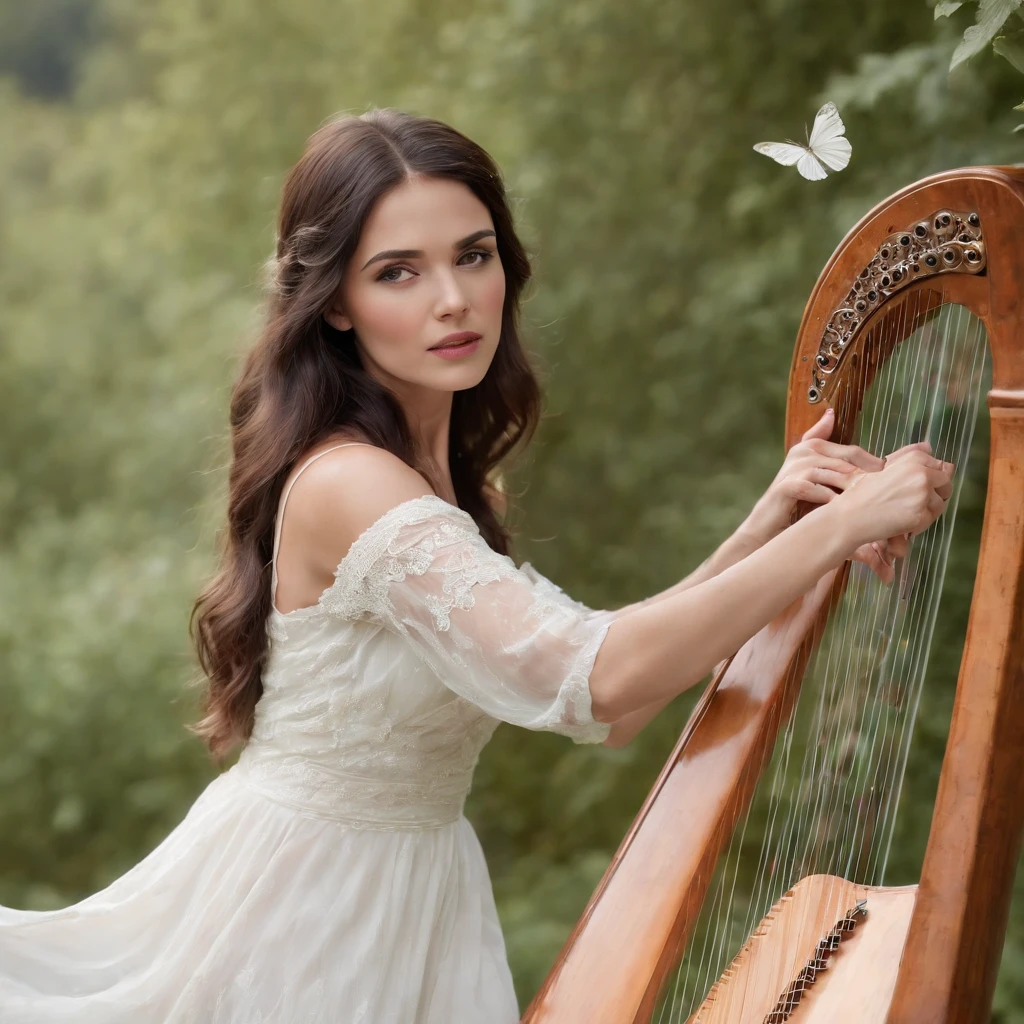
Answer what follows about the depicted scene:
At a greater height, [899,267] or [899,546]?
[899,267]

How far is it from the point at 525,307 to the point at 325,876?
2217 millimetres

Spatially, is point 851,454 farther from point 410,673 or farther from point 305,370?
point 305,370

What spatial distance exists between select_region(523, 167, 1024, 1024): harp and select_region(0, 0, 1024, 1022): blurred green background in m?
1.27

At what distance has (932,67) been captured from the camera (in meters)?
2.52

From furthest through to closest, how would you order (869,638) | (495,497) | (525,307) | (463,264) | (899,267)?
(525,307) < (495,497) < (463,264) < (869,638) < (899,267)

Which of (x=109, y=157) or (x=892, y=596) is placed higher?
(x=109, y=157)

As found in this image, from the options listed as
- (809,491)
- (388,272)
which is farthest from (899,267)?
(388,272)

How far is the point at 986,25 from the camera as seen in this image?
3.91 ft

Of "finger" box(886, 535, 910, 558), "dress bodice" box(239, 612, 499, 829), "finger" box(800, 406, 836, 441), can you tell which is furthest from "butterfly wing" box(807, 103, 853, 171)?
"dress bodice" box(239, 612, 499, 829)

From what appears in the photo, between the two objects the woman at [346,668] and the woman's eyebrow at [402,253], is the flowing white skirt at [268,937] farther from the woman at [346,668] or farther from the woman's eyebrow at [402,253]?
the woman's eyebrow at [402,253]

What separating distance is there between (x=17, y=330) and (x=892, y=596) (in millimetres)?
3816

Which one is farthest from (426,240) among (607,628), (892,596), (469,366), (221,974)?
(221,974)

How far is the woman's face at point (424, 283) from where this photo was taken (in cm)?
169

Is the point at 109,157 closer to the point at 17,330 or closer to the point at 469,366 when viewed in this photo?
the point at 17,330
